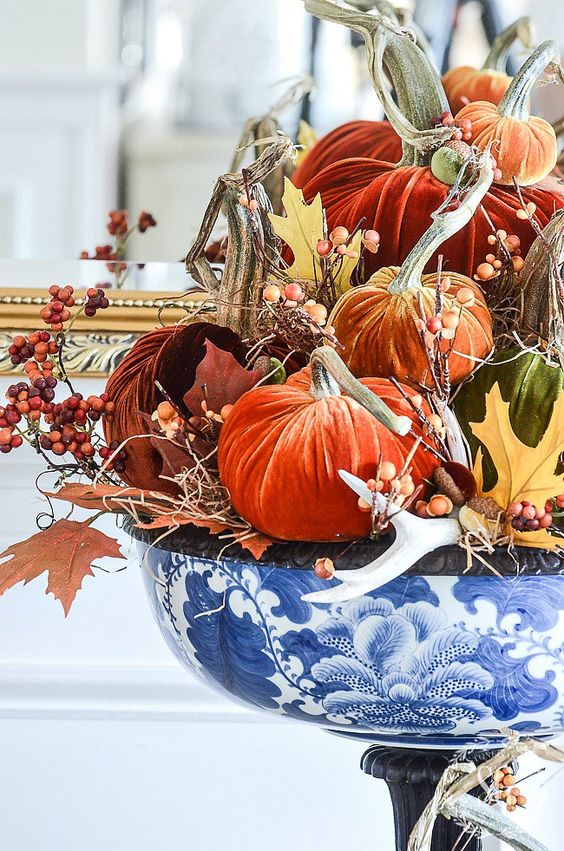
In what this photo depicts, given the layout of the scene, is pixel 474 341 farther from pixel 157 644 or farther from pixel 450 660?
pixel 157 644

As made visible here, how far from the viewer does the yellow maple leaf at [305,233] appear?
1.12 ft

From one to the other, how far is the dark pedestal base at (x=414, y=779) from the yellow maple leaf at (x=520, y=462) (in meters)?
0.13

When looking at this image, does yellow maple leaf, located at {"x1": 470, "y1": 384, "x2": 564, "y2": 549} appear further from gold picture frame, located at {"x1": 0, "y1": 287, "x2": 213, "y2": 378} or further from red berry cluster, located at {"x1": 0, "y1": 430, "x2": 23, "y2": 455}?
gold picture frame, located at {"x1": 0, "y1": 287, "x2": 213, "y2": 378}

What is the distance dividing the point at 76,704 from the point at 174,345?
37 cm

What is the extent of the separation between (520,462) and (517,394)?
0.03 m

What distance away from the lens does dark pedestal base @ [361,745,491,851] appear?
1.18ft

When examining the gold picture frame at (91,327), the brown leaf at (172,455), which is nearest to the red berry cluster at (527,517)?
the brown leaf at (172,455)

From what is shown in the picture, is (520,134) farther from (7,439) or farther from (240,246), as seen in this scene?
(7,439)

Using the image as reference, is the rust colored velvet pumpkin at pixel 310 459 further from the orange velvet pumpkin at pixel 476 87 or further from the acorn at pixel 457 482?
the orange velvet pumpkin at pixel 476 87

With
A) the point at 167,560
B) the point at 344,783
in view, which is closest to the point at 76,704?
the point at 344,783

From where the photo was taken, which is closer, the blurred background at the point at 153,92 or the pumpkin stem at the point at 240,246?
the pumpkin stem at the point at 240,246

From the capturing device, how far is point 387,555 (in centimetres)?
26

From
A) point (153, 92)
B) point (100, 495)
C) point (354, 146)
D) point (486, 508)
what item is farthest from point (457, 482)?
Result: point (153, 92)

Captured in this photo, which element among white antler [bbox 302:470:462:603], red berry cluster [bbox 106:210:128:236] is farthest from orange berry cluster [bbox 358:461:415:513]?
red berry cluster [bbox 106:210:128:236]
